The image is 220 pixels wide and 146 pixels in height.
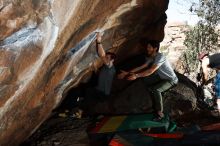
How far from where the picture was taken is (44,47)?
587 centimetres

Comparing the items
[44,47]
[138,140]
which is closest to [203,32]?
[138,140]

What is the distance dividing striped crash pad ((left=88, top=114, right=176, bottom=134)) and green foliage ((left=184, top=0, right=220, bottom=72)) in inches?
396

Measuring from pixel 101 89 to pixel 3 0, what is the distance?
540 centimetres

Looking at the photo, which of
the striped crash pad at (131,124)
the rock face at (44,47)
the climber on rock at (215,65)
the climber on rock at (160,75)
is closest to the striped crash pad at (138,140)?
the striped crash pad at (131,124)

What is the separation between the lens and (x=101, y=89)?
32.2ft

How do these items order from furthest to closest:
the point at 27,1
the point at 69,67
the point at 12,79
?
the point at 69,67, the point at 12,79, the point at 27,1

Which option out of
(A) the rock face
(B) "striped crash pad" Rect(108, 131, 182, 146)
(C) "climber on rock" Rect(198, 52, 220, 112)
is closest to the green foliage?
(A) the rock face

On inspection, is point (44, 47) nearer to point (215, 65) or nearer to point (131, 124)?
point (131, 124)

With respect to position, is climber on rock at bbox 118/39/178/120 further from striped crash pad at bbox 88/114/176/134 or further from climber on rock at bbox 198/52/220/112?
climber on rock at bbox 198/52/220/112

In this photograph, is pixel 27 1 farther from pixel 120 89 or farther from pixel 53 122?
pixel 120 89

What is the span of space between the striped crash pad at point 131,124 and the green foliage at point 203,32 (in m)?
10.1

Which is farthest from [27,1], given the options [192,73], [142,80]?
[192,73]

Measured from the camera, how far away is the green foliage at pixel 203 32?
1753 centimetres

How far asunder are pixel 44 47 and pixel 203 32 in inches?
536
